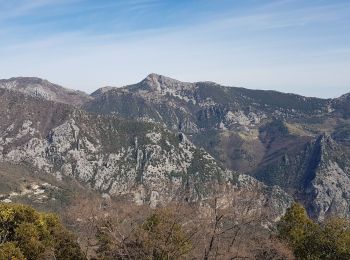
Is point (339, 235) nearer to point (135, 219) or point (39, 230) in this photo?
point (135, 219)

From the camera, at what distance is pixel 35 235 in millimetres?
63562

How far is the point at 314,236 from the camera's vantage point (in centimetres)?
6575

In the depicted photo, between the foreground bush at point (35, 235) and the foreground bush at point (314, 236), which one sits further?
the foreground bush at point (314, 236)

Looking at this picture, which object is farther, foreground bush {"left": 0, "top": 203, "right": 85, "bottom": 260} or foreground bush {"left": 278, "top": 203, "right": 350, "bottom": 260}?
foreground bush {"left": 278, "top": 203, "right": 350, "bottom": 260}

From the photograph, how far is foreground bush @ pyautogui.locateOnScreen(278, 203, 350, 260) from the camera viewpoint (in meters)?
62.6

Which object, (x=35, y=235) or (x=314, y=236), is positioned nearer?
(x=35, y=235)

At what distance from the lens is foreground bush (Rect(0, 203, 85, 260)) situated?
204 feet

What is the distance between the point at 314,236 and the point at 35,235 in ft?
130

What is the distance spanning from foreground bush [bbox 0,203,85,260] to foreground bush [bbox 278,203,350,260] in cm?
3137

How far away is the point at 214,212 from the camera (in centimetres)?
5009

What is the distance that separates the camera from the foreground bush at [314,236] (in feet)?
205

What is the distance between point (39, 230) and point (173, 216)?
25570 millimetres

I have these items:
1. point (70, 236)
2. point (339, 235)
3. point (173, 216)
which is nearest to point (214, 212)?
point (173, 216)

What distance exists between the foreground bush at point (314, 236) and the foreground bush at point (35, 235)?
3137cm
